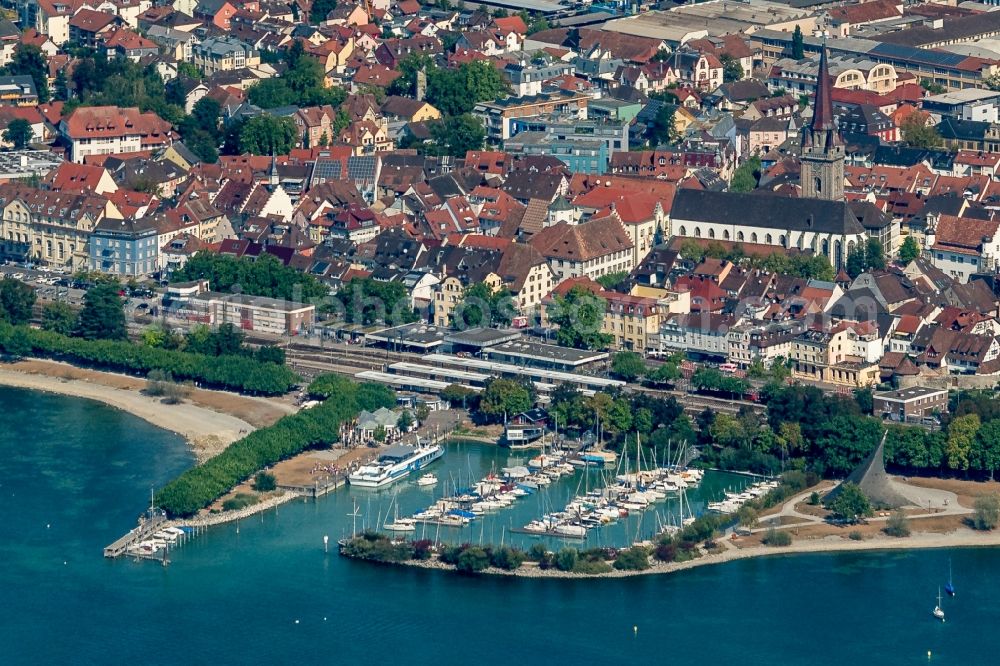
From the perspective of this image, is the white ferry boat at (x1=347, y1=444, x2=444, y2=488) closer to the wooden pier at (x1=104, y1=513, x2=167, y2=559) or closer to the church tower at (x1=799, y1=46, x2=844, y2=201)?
the wooden pier at (x1=104, y1=513, x2=167, y2=559)

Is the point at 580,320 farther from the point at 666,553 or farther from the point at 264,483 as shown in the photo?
the point at 666,553

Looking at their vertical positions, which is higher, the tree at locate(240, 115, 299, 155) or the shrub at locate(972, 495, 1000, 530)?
the tree at locate(240, 115, 299, 155)

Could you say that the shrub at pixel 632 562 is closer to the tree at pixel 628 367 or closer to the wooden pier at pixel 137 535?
the wooden pier at pixel 137 535

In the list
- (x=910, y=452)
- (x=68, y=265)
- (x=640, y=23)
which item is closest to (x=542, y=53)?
(x=640, y=23)

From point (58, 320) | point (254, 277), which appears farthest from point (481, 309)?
point (58, 320)

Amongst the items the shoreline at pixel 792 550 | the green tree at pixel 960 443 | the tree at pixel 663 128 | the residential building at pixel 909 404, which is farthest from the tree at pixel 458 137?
the shoreline at pixel 792 550

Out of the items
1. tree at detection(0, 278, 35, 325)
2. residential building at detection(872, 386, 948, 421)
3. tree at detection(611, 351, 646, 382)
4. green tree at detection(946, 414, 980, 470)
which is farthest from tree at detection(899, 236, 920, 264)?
tree at detection(0, 278, 35, 325)
